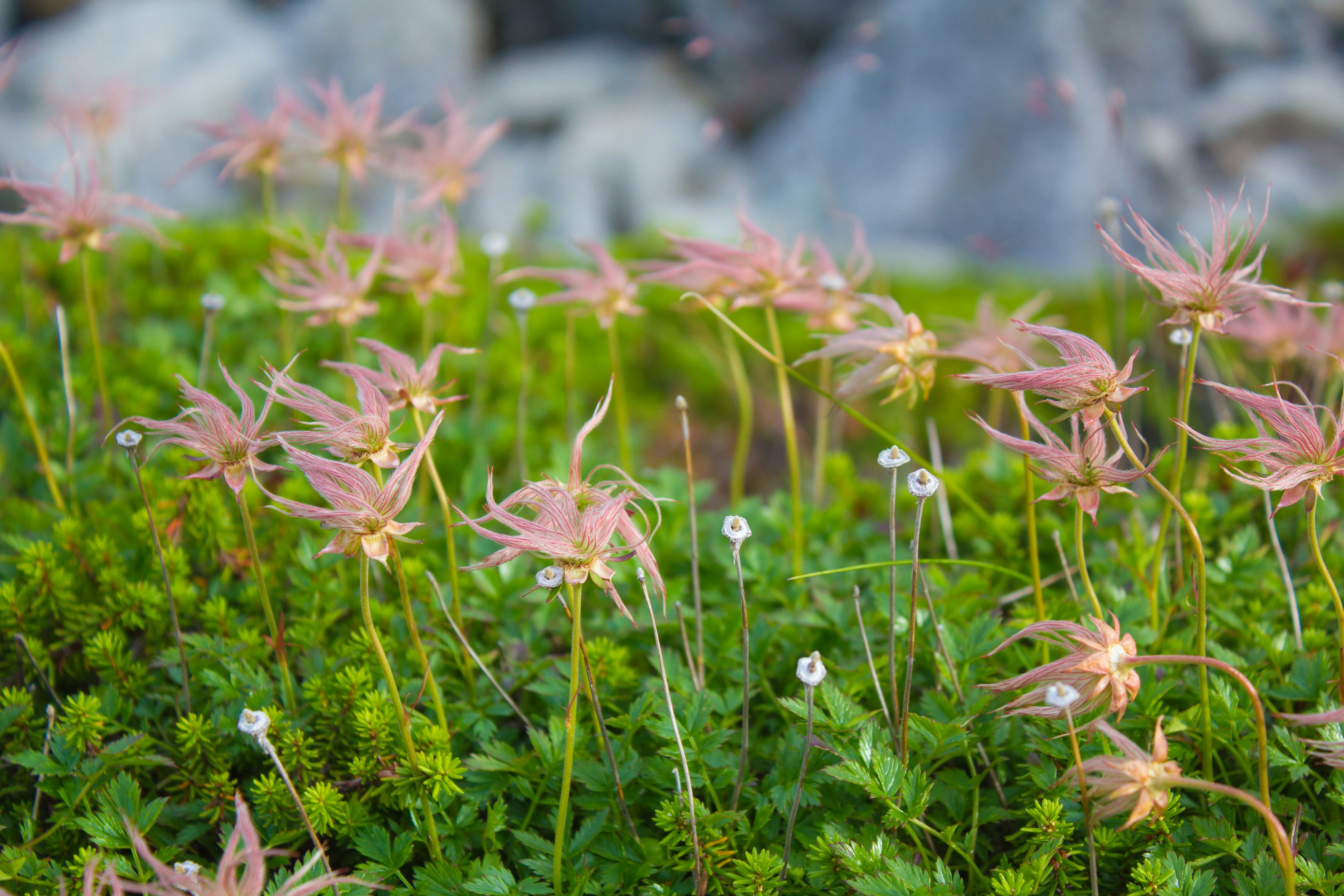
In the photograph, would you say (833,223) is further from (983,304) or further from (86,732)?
(86,732)

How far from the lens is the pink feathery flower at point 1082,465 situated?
1396 millimetres

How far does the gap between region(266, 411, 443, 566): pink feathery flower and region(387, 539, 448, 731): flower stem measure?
1.6 inches

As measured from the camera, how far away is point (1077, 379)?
136 centimetres

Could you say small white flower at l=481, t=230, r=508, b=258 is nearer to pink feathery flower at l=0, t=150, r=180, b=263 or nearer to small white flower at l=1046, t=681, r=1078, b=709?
pink feathery flower at l=0, t=150, r=180, b=263

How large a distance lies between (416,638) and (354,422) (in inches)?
15.4

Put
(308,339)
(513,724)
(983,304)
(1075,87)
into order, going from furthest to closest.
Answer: (1075,87), (308,339), (983,304), (513,724)

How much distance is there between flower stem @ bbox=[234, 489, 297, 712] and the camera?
5.05 ft

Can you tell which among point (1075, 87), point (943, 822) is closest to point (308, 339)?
point (943, 822)

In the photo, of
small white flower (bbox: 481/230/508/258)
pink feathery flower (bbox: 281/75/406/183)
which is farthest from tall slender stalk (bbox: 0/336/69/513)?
small white flower (bbox: 481/230/508/258)

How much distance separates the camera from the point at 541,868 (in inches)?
61.3

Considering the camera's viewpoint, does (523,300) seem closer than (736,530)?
No

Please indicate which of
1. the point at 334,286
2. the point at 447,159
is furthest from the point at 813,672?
the point at 447,159

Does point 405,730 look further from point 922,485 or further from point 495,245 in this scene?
point 495,245

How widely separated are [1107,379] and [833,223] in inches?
235
